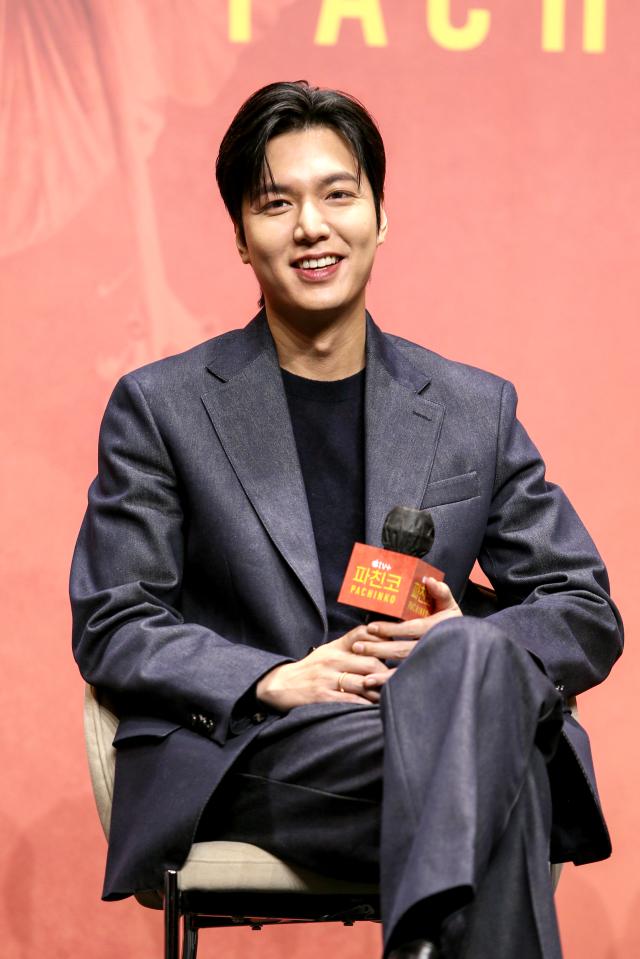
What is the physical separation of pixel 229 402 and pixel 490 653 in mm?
757

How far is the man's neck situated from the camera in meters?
2.48

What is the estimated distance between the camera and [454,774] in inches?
67.0

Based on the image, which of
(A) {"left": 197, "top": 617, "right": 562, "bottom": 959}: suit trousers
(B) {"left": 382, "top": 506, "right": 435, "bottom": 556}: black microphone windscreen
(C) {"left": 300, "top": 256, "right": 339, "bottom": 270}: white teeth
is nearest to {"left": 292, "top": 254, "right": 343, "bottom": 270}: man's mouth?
(C) {"left": 300, "top": 256, "right": 339, "bottom": 270}: white teeth

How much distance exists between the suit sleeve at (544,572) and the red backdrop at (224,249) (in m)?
0.75

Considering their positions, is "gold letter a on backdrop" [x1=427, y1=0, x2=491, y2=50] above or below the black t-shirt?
above

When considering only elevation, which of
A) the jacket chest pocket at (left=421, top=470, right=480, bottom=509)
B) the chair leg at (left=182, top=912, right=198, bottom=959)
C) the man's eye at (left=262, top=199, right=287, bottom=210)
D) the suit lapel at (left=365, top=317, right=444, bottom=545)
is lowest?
the chair leg at (left=182, top=912, right=198, bottom=959)

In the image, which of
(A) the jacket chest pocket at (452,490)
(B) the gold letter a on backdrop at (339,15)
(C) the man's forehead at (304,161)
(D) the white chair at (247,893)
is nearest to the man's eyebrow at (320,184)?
(C) the man's forehead at (304,161)

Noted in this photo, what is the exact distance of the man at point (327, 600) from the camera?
1764 millimetres

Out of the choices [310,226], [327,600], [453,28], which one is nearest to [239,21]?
[453,28]

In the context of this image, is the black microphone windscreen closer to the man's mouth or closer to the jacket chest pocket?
the jacket chest pocket

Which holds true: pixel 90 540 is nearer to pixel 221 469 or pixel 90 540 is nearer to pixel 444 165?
pixel 221 469

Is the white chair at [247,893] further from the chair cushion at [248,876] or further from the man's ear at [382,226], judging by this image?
the man's ear at [382,226]

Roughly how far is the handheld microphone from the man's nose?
0.63 meters

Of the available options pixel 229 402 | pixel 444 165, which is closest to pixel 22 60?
pixel 444 165
